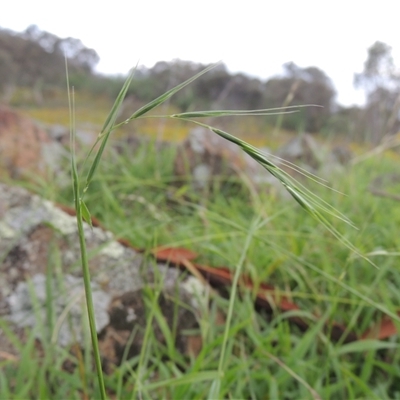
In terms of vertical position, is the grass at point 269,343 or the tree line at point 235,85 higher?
the tree line at point 235,85

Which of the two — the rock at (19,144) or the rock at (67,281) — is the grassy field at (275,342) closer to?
the rock at (67,281)

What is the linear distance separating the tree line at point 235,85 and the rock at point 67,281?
17.4 inches

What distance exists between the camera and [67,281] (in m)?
1.30

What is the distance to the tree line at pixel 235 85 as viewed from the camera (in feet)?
11.5

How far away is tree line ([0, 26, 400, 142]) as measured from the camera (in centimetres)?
350

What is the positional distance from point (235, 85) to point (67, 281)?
719cm

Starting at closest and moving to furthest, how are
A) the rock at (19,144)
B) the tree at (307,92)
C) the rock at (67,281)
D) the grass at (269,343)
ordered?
1. the grass at (269,343)
2. the rock at (67,281)
3. the rock at (19,144)
4. the tree at (307,92)

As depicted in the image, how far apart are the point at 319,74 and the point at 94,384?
8950 mm

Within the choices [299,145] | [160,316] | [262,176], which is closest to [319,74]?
[299,145]

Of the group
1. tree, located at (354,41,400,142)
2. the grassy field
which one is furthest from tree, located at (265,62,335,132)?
the grassy field

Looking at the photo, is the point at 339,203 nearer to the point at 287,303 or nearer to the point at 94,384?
the point at 287,303

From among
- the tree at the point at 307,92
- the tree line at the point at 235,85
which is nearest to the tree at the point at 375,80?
the tree line at the point at 235,85

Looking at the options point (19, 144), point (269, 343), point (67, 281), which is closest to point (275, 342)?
point (269, 343)

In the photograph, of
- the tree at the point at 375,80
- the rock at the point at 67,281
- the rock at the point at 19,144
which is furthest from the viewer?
the tree at the point at 375,80
